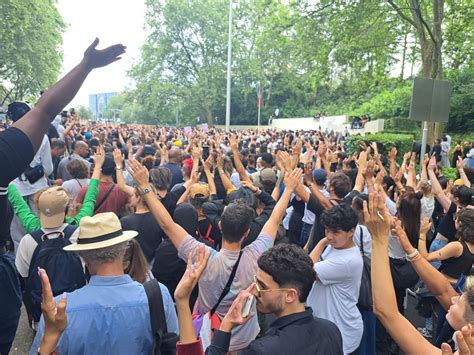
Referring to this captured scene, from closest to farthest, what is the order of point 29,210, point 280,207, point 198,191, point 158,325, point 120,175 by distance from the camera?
1. point 158,325
2. point 280,207
3. point 29,210
4. point 198,191
5. point 120,175

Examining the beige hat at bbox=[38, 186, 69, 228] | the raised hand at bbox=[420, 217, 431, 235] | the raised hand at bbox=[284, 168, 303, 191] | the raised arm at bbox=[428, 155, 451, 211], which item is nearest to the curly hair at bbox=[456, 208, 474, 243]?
the raised hand at bbox=[420, 217, 431, 235]

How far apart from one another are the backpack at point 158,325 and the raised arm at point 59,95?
3.00 feet

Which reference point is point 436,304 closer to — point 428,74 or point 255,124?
point 428,74

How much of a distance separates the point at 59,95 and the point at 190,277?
101 cm

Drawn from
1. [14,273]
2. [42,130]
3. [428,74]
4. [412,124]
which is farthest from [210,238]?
[412,124]

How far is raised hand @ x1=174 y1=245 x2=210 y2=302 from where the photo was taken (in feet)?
6.48

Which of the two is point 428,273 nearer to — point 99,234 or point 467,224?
point 467,224

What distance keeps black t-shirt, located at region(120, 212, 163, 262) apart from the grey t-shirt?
3.97 ft

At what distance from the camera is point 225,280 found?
2900 millimetres

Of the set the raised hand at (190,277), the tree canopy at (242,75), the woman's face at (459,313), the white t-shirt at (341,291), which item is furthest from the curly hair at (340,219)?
the tree canopy at (242,75)

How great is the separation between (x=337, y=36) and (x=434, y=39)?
3.34 m

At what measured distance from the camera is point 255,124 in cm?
5253

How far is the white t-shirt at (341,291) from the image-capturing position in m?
3.17

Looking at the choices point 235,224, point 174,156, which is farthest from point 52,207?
point 174,156
